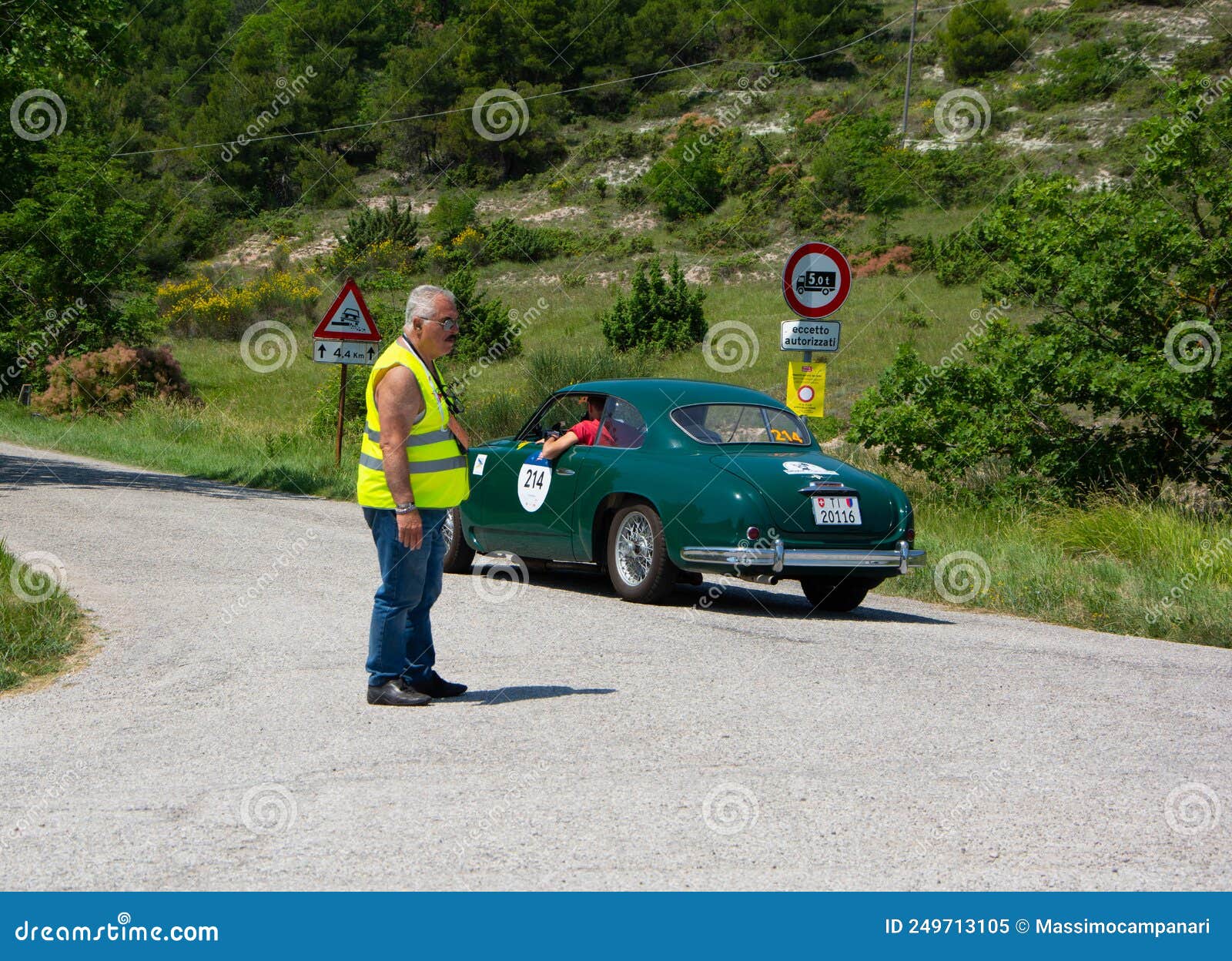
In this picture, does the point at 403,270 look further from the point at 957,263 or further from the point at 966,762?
the point at 966,762

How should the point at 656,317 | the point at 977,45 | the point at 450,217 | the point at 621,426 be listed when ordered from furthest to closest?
1. the point at 977,45
2. the point at 450,217
3. the point at 656,317
4. the point at 621,426

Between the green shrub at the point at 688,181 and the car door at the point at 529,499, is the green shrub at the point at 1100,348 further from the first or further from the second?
the green shrub at the point at 688,181

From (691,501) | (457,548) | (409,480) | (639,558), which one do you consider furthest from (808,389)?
(409,480)

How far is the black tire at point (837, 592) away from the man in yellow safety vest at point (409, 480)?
445 centimetres

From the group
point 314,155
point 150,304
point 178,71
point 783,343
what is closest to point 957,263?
point 150,304

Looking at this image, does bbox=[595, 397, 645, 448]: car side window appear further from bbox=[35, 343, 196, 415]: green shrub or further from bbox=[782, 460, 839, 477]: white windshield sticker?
bbox=[35, 343, 196, 415]: green shrub

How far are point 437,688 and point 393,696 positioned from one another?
0.27m

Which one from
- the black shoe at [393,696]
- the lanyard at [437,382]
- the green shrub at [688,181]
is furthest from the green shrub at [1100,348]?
the green shrub at [688,181]

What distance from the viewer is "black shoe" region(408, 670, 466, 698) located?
22.1ft

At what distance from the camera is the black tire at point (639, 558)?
9984mm

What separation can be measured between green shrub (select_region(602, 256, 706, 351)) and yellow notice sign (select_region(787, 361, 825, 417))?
85.7ft

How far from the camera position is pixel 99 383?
3431 centimetres

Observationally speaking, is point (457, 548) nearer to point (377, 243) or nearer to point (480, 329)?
point (480, 329)

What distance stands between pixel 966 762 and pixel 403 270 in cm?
5961
